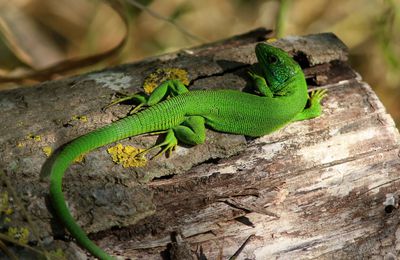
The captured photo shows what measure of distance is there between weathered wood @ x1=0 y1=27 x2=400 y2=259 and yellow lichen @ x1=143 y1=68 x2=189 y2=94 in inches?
2.3

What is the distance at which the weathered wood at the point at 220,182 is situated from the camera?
121 inches

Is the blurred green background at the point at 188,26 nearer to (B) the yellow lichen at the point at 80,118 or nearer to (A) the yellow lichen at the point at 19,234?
(B) the yellow lichen at the point at 80,118

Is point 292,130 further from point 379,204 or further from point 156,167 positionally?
point 156,167

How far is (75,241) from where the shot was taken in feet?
9.80

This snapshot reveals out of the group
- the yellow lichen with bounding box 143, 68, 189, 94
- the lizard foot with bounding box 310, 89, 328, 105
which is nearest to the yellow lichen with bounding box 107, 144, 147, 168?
the yellow lichen with bounding box 143, 68, 189, 94

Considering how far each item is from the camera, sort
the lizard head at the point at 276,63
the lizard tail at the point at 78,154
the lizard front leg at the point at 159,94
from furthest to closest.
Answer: the lizard head at the point at 276,63 → the lizard front leg at the point at 159,94 → the lizard tail at the point at 78,154

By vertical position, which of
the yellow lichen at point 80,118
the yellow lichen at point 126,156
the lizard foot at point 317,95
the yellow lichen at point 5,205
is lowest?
the yellow lichen at point 5,205

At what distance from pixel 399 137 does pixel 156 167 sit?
6.11 feet

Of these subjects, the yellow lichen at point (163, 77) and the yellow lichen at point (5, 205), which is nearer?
the yellow lichen at point (5, 205)

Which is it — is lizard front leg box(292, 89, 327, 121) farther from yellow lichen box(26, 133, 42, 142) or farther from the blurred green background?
the blurred green background

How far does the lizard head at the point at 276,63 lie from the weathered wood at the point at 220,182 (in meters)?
0.29

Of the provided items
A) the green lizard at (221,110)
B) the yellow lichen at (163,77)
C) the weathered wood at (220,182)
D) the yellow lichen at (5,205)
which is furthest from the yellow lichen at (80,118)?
the yellow lichen at (5,205)

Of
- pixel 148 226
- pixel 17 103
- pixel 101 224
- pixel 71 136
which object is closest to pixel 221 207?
pixel 148 226

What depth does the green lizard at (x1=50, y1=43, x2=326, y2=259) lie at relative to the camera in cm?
337
